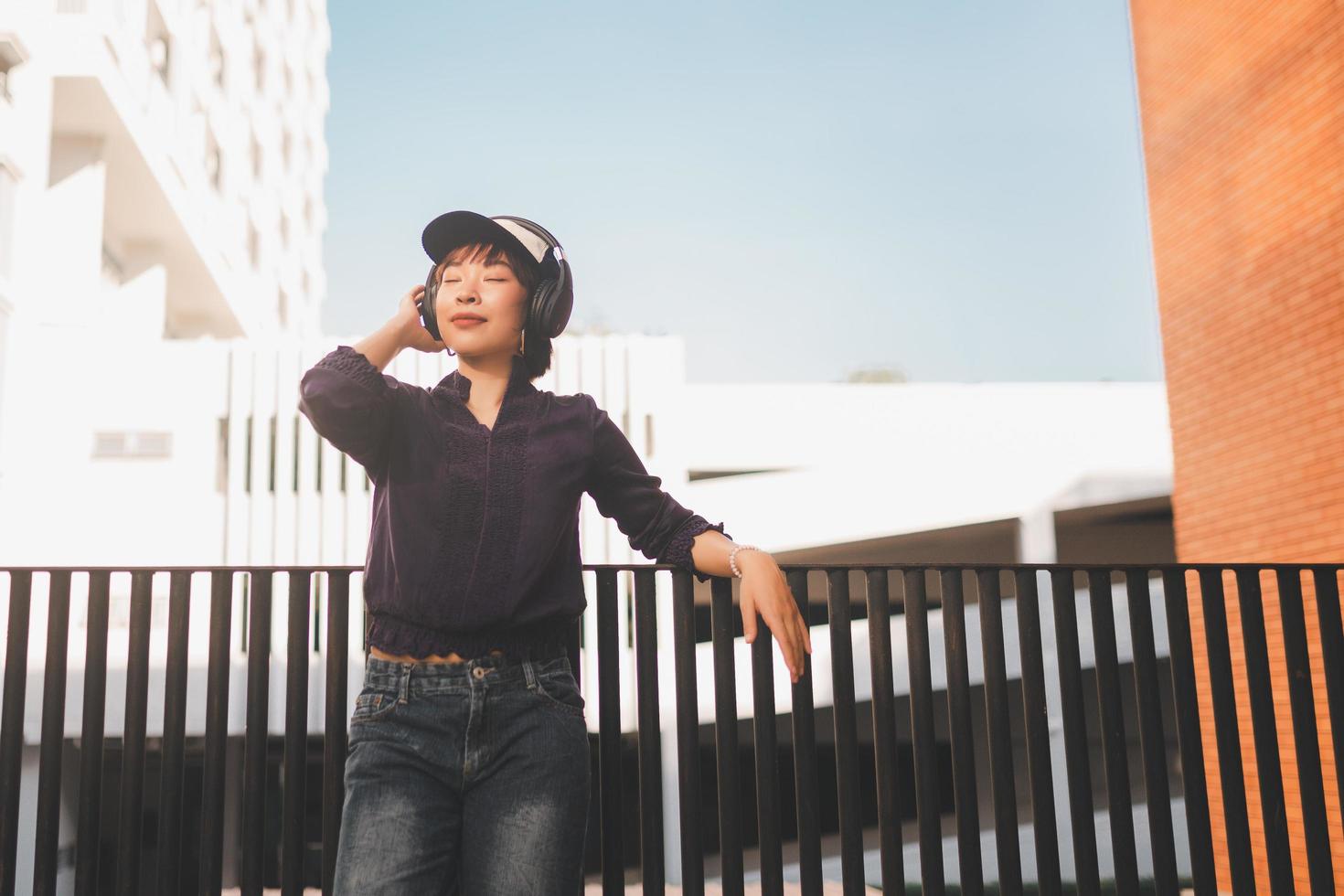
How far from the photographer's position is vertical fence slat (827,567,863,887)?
8.32 ft

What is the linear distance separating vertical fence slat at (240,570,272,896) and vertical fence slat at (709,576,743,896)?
0.95 metres

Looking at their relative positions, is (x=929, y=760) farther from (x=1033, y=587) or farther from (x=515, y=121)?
(x=515, y=121)

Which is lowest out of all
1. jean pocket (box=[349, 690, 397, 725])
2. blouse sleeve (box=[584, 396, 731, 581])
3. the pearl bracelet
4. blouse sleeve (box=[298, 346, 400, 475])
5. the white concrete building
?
jean pocket (box=[349, 690, 397, 725])

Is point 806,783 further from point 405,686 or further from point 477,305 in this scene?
point 477,305

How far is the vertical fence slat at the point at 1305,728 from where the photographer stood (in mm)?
2795

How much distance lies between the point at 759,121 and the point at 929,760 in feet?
171

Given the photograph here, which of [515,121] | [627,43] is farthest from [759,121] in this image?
[515,121]

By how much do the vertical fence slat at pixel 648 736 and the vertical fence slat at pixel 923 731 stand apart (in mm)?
575

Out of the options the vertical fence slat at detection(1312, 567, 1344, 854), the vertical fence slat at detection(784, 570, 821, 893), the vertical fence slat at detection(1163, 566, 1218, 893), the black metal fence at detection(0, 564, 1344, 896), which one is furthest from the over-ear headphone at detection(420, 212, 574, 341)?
the vertical fence slat at detection(1312, 567, 1344, 854)

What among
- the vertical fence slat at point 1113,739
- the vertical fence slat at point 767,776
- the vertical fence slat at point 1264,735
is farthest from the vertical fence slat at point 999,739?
the vertical fence slat at point 1264,735

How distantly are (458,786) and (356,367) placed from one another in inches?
26.1

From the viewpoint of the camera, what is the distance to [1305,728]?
2828 mm

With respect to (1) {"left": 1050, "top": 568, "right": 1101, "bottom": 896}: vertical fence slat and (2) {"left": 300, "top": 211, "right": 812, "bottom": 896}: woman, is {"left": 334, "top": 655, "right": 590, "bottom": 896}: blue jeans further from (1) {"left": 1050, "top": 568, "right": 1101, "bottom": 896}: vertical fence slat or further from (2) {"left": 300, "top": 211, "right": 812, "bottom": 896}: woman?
(1) {"left": 1050, "top": 568, "right": 1101, "bottom": 896}: vertical fence slat

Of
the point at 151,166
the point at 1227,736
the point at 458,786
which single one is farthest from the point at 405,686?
the point at 151,166
